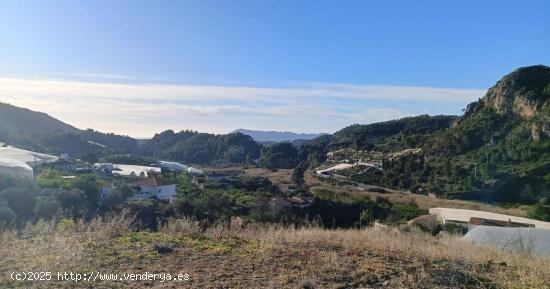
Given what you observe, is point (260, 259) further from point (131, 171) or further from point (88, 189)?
point (131, 171)

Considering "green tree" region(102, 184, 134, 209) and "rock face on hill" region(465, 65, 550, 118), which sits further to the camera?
"rock face on hill" region(465, 65, 550, 118)

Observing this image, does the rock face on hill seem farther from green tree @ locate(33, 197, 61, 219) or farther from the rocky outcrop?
green tree @ locate(33, 197, 61, 219)

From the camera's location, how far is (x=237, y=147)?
86375 millimetres

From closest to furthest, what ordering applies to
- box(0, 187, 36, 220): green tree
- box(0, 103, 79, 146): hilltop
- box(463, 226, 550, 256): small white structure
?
box(463, 226, 550, 256): small white structure
box(0, 187, 36, 220): green tree
box(0, 103, 79, 146): hilltop

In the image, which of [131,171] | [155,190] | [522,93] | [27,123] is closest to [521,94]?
[522,93]

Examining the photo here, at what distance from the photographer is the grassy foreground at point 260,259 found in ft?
13.6

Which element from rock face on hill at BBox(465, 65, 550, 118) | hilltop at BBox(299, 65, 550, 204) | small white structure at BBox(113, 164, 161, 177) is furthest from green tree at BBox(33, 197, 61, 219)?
rock face on hill at BBox(465, 65, 550, 118)

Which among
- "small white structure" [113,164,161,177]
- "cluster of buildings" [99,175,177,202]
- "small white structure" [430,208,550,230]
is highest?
"small white structure" [430,208,550,230]

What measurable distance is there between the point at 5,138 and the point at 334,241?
236ft

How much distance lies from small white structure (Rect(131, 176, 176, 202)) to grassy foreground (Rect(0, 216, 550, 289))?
96.1 ft

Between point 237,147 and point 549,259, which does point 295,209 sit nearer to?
point 549,259

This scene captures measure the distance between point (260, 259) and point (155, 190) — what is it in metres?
32.7

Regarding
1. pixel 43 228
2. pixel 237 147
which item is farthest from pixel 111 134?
pixel 43 228

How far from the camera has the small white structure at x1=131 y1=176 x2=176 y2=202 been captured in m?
35.1
